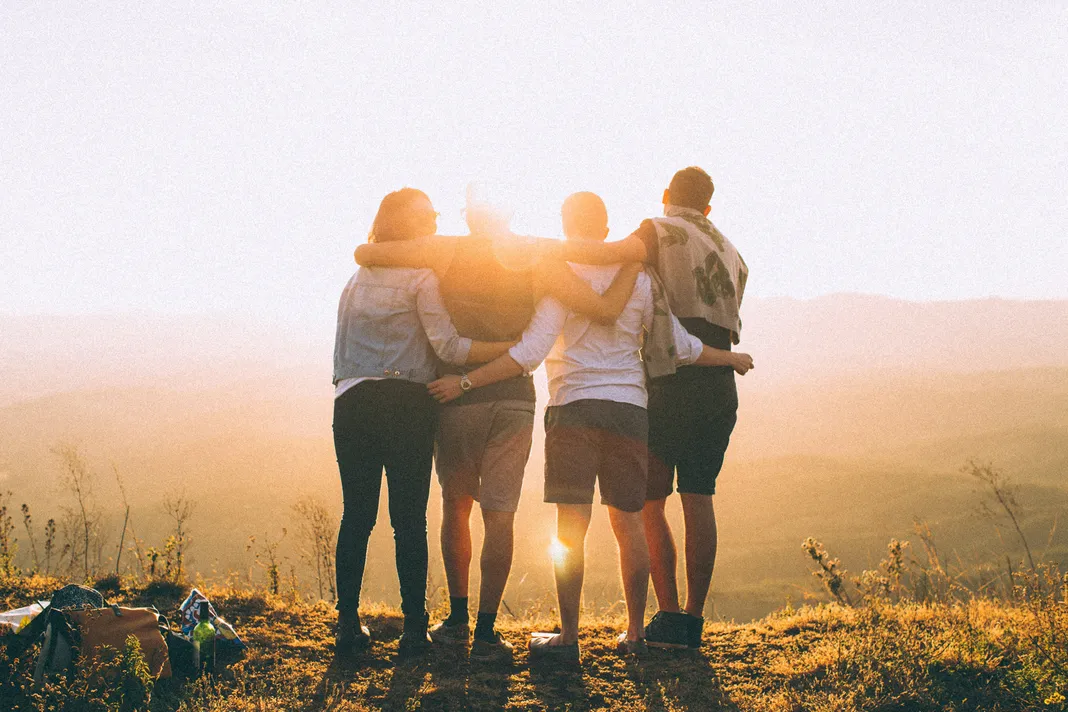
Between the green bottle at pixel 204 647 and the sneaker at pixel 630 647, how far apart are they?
209 cm

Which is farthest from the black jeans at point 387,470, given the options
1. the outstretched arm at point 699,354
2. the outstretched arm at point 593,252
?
the outstretched arm at point 699,354

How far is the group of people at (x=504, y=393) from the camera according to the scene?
4020 millimetres

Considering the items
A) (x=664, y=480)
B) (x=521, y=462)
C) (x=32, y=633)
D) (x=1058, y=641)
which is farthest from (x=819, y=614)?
(x=32, y=633)

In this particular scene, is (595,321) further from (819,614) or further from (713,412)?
(819,614)

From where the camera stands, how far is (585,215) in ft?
13.7

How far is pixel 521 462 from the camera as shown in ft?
13.6

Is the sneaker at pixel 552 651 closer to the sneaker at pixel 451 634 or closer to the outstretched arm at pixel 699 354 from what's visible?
the sneaker at pixel 451 634

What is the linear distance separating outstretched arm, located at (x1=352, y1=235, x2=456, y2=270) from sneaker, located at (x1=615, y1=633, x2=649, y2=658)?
2.25 m

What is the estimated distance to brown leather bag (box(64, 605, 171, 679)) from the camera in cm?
348

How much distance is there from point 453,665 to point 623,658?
0.92m

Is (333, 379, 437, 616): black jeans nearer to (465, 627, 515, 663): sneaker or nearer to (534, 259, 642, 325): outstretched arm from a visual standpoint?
(465, 627, 515, 663): sneaker

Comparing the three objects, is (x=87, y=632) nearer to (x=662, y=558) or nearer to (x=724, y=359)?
(x=662, y=558)

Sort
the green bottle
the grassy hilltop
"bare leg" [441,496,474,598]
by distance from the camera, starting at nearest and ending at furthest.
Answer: the grassy hilltop → the green bottle → "bare leg" [441,496,474,598]

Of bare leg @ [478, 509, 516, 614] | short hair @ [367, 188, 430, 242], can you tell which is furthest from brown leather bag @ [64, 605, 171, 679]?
short hair @ [367, 188, 430, 242]
